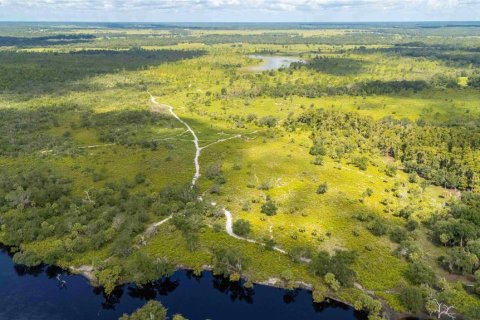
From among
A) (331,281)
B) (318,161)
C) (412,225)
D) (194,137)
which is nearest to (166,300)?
(331,281)

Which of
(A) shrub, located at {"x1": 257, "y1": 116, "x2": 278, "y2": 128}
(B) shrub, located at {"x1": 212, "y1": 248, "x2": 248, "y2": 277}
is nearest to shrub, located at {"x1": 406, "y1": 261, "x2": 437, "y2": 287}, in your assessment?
(B) shrub, located at {"x1": 212, "y1": 248, "x2": 248, "y2": 277}

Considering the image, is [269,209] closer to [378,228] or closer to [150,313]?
[378,228]

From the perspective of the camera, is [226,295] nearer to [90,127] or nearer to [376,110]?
[90,127]

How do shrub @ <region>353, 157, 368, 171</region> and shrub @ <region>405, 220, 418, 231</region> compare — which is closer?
shrub @ <region>405, 220, 418, 231</region>

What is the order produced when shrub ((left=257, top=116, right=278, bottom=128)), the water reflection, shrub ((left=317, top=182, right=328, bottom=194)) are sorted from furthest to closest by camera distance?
shrub ((left=257, top=116, right=278, bottom=128)) → shrub ((left=317, top=182, right=328, bottom=194)) → the water reflection

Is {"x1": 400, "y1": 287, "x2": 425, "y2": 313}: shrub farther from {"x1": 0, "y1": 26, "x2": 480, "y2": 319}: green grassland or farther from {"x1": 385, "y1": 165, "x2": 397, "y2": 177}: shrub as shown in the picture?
{"x1": 385, "y1": 165, "x2": 397, "y2": 177}: shrub

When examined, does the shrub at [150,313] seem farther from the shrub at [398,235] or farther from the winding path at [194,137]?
the shrub at [398,235]

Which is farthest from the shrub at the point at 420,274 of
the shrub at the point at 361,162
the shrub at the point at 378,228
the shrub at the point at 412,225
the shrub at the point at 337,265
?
the shrub at the point at 361,162

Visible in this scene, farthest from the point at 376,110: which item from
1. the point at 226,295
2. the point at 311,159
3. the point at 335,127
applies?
the point at 226,295
